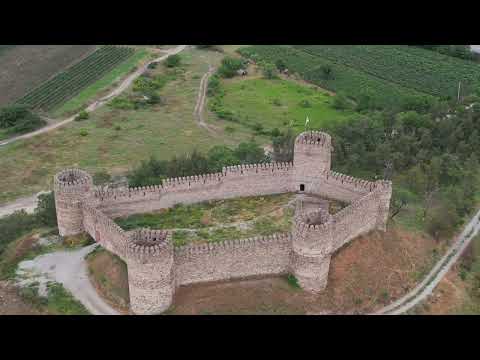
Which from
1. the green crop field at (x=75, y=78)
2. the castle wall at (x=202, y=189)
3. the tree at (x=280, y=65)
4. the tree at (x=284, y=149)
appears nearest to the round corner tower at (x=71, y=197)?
the castle wall at (x=202, y=189)

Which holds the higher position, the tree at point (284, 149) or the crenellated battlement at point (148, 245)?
the crenellated battlement at point (148, 245)

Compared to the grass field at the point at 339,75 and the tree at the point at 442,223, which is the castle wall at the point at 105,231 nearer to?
the tree at the point at 442,223

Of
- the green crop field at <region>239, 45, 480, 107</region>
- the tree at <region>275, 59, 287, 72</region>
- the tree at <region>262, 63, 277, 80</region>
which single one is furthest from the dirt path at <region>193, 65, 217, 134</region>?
the green crop field at <region>239, 45, 480, 107</region>

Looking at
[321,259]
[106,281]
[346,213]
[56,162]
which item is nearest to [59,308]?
[106,281]

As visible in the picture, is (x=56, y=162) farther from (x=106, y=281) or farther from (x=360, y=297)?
(x=360, y=297)

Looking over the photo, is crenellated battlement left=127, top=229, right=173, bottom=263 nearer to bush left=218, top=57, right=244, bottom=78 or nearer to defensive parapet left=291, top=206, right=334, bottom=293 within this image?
defensive parapet left=291, top=206, right=334, bottom=293

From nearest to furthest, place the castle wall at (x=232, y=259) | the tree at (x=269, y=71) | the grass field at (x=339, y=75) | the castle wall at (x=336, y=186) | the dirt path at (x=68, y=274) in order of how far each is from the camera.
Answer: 1. the castle wall at (x=232, y=259)
2. the dirt path at (x=68, y=274)
3. the castle wall at (x=336, y=186)
4. the grass field at (x=339, y=75)
5. the tree at (x=269, y=71)
